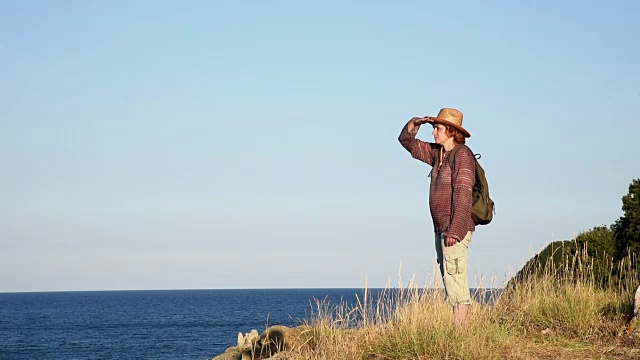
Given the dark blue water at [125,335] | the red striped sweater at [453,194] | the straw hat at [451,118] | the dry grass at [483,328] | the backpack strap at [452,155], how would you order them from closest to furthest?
1. the dry grass at [483,328]
2. the red striped sweater at [453,194]
3. the backpack strap at [452,155]
4. the straw hat at [451,118]
5. the dark blue water at [125,335]

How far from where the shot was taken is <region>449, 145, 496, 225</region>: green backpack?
820 centimetres

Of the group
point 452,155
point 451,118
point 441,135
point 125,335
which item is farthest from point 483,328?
point 125,335

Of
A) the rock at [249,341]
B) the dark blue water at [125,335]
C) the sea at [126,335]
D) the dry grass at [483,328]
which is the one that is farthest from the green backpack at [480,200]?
the dark blue water at [125,335]

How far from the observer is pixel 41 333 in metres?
94.2

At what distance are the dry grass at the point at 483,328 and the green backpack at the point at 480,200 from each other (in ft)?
3.09

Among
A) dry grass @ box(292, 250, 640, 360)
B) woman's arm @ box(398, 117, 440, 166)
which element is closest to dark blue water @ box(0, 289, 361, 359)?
dry grass @ box(292, 250, 640, 360)

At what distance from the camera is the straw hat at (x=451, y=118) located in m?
8.39

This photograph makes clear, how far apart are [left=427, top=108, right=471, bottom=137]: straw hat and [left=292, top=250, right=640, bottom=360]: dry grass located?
1717mm

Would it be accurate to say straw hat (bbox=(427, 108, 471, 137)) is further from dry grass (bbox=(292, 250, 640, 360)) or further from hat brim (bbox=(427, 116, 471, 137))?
dry grass (bbox=(292, 250, 640, 360))

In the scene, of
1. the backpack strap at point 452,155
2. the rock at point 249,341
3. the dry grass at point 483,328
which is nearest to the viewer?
the dry grass at point 483,328

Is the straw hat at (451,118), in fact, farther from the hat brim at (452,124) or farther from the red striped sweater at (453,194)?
the red striped sweater at (453,194)

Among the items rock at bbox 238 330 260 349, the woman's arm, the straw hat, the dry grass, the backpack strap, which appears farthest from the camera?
rock at bbox 238 330 260 349

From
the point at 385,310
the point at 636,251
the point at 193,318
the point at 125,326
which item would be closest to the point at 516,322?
the point at 385,310

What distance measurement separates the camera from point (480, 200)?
8.25 meters
